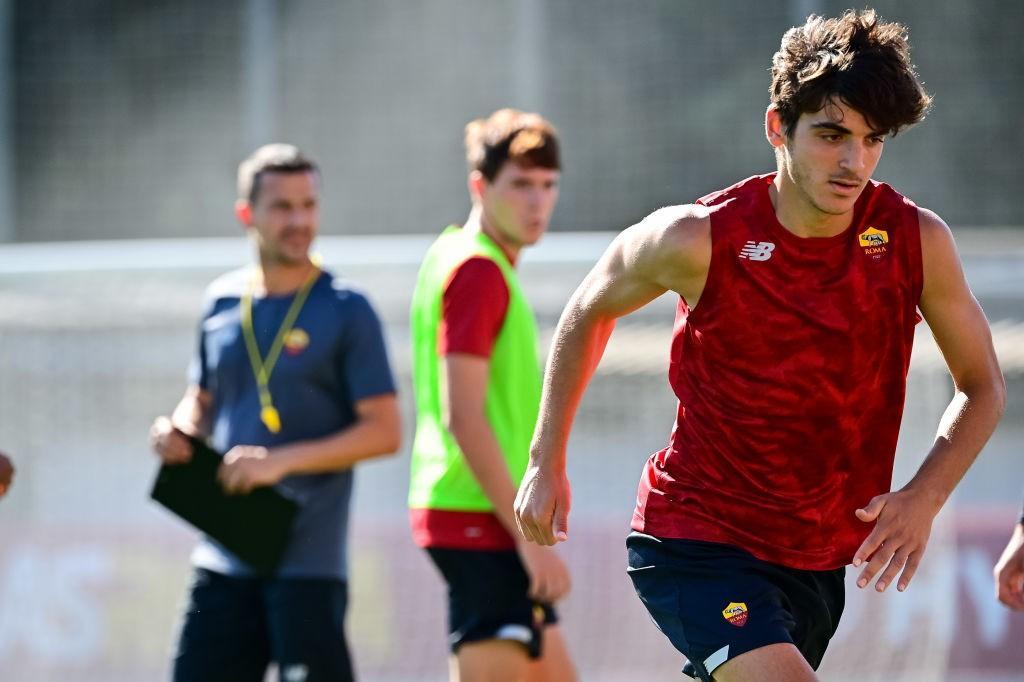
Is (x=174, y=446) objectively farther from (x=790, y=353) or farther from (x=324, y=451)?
(x=790, y=353)

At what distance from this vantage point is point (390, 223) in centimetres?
1073

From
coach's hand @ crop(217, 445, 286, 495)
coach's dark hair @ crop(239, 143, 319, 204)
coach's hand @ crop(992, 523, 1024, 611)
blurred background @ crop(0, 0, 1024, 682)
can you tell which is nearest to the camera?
coach's hand @ crop(992, 523, 1024, 611)

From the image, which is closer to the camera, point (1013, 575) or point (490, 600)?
point (1013, 575)

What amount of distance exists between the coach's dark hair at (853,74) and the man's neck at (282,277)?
239 centimetres

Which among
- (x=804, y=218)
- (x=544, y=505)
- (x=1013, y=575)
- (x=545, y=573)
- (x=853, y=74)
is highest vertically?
(x=853, y=74)

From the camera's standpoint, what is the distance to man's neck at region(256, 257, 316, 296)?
212 inches

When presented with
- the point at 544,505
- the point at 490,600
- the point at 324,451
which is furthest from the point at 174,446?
the point at 544,505

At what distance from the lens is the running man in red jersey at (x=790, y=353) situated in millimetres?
3303

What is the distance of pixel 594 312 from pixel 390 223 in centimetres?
738

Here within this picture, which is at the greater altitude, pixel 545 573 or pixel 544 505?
pixel 544 505

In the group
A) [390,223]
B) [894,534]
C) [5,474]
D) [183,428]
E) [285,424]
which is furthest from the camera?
[390,223]

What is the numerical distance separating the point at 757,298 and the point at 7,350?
Result: 17.7 ft

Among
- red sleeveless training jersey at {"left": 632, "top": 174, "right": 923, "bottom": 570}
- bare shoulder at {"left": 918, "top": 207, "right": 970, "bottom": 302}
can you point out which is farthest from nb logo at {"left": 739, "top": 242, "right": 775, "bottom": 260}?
bare shoulder at {"left": 918, "top": 207, "right": 970, "bottom": 302}

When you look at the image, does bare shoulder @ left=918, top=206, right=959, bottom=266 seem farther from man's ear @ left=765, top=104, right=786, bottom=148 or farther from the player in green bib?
the player in green bib
